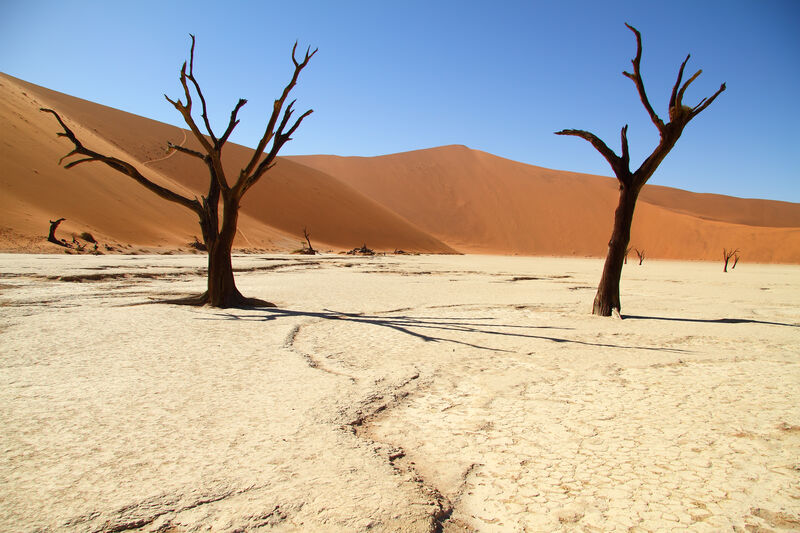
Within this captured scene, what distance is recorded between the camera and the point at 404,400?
3.28m

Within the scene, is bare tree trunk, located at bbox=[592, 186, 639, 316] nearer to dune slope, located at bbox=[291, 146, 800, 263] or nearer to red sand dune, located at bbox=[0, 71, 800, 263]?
red sand dune, located at bbox=[0, 71, 800, 263]

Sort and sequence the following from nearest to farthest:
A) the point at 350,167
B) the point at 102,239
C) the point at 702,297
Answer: the point at 702,297
the point at 102,239
the point at 350,167

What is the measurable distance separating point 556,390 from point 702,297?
8.71 m

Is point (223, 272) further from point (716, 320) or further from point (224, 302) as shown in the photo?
point (716, 320)

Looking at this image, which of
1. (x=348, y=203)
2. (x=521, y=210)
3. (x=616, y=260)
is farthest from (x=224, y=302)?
(x=521, y=210)

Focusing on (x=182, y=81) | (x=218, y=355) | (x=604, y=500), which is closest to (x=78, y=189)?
(x=182, y=81)

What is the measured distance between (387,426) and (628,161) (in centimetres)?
634

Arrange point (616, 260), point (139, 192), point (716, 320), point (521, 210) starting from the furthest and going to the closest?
point (521, 210)
point (139, 192)
point (616, 260)
point (716, 320)

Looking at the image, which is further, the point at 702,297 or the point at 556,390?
the point at 702,297

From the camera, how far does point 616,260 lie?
25.0ft

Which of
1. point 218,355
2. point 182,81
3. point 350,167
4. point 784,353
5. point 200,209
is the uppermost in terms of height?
point 350,167

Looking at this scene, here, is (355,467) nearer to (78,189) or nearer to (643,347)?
(643,347)

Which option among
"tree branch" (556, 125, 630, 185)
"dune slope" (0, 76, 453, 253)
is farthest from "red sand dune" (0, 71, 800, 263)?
"tree branch" (556, 125, 630, 185)

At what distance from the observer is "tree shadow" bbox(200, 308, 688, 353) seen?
5.32 m
